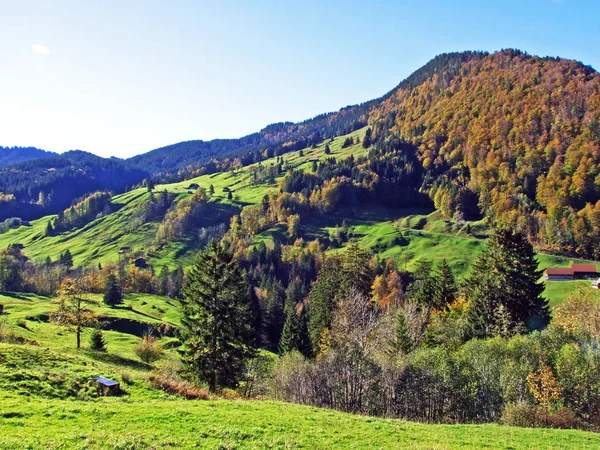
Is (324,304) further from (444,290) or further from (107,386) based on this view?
(107,386)

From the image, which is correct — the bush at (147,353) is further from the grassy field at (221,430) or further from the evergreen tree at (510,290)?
the evergreen tree at (510,290)

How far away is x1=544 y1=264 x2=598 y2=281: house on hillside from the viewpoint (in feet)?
398

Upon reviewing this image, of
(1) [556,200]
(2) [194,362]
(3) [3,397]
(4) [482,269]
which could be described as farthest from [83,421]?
(1) [556,200]

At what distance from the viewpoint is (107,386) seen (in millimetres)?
25812

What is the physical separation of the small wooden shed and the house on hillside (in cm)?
12881

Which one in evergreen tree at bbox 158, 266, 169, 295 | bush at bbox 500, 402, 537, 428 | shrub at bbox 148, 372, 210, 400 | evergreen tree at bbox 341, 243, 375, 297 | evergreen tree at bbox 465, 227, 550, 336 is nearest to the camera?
shrub at bbox 148, 372, 210, 400

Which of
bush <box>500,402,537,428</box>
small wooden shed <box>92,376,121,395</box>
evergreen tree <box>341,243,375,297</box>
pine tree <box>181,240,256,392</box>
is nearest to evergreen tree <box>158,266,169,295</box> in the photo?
evergreen tree <box>341,243,375,297</box>

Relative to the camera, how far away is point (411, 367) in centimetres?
3972

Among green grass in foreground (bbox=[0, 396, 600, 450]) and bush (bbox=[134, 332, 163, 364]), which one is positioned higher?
green grass in foreground (bbox=[0, 396, 600, 450])

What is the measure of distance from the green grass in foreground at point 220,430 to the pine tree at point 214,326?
52.3 feet

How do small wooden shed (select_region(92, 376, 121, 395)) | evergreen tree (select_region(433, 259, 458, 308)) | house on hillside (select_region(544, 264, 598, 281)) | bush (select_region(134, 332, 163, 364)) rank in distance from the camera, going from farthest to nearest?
1. house on hillside (select_region(544, 264, 598, 281))
2. evergreen tree (select_region(433, 259, 458, 308))
3. bush (select_region(134, 332, 163, 364))
4. small wooden shed (select_region(92, 376, 121, 395))

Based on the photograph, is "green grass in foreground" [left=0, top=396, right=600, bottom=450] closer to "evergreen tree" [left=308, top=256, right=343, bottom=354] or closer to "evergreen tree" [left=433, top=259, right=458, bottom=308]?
"evergreen tree" [left=433, top=259, right=458, bottom=308]

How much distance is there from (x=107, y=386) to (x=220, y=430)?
1077 centimetres

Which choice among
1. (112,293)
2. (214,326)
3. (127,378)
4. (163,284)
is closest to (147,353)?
(214,326)
